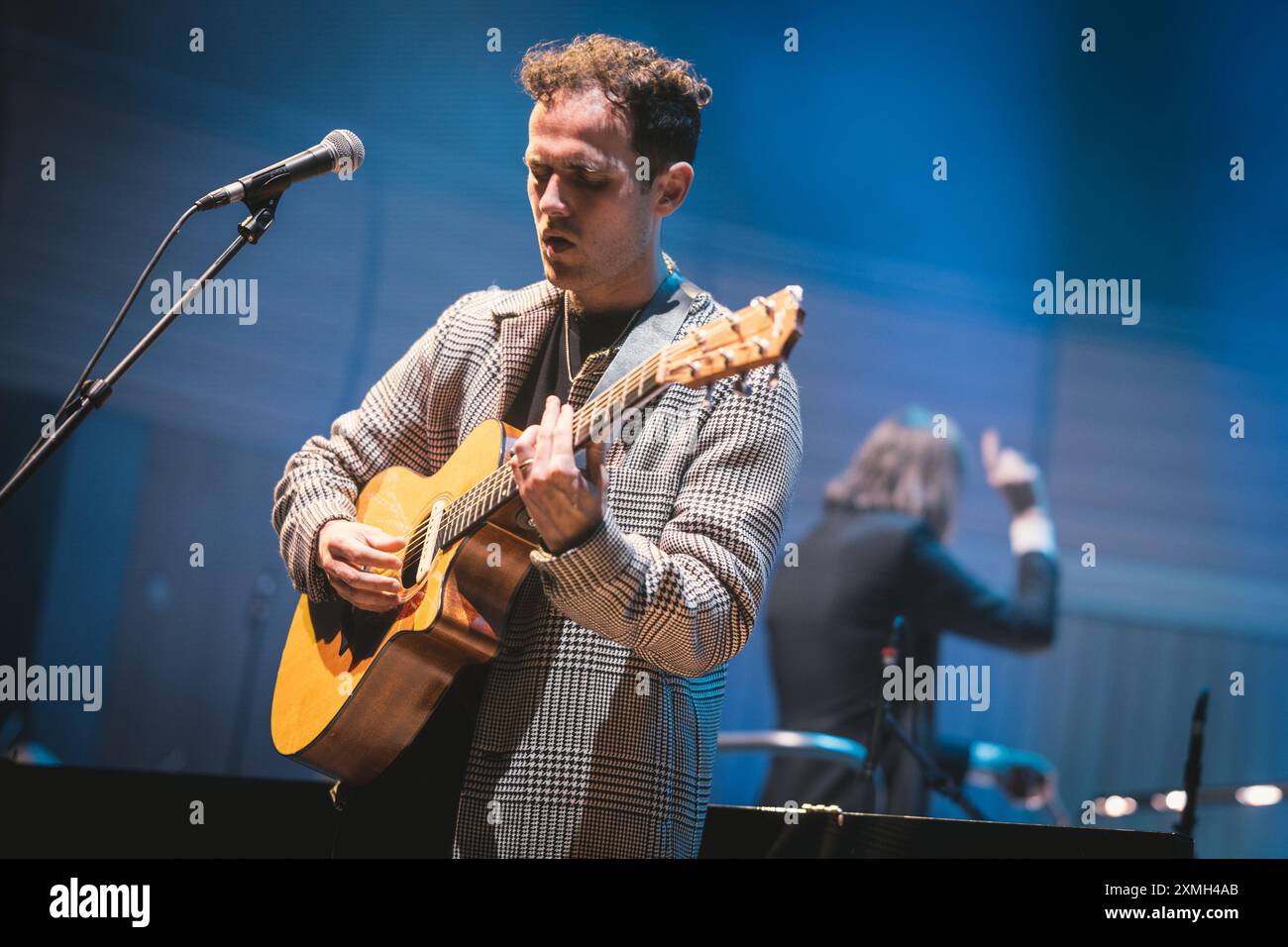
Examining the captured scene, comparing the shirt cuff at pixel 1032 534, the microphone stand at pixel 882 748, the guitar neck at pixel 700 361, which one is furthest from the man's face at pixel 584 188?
the shirt cuff at pixel 1032 534

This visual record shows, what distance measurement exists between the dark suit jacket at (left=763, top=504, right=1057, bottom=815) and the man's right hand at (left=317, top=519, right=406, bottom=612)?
2.45m

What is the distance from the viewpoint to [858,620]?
4352 mm

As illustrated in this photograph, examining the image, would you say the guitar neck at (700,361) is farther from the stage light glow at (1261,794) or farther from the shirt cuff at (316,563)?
the stage light glow at (1261,794)

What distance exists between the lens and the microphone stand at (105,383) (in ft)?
7.05

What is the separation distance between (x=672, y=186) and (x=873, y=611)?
8.25 ft

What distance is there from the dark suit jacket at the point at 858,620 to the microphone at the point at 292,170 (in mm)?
2625

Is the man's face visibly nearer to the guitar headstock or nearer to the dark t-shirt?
the guitar headstock

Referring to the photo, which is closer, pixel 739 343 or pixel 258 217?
pixel 739 343

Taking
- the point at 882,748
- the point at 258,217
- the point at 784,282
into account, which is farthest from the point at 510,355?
the point at 784,282

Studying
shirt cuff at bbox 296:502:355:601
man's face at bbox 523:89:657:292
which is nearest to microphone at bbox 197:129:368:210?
man's face at bbox 523:89:657:292

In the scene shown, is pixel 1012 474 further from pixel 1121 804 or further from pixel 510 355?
pixel 510 355
